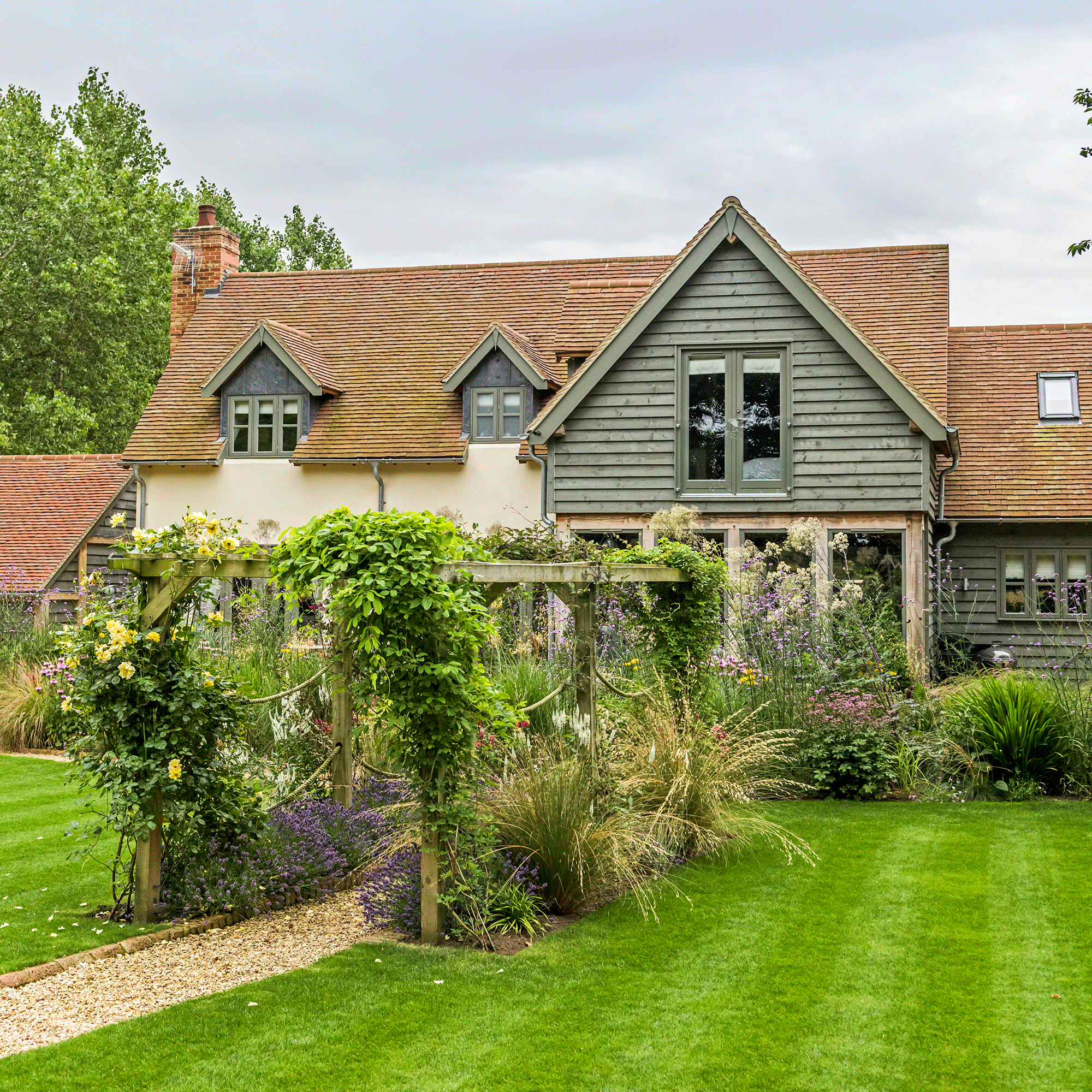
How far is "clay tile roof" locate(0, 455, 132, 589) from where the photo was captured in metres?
23.3

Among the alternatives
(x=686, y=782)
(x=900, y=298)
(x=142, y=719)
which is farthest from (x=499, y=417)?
(x=142, y=719)

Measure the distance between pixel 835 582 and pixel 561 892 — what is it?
7.35 m

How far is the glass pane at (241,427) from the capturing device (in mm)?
20078

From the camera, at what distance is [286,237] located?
46.2 meters

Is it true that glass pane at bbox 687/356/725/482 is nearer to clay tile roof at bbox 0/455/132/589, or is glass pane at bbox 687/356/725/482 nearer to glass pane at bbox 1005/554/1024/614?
glass pane at bbox 1005/554/1024/614

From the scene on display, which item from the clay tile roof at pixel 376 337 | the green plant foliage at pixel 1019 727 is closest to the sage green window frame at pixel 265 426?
the clay tile roof at pixel 376 337

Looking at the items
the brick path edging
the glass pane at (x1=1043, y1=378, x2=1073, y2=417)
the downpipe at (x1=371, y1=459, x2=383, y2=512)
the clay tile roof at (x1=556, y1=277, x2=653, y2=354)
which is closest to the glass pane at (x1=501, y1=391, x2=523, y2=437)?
the clay tile roof at (x1=556, y1=277, x2=653, y2=354)

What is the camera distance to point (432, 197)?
93.5 feet

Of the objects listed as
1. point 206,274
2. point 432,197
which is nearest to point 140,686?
point 206,274

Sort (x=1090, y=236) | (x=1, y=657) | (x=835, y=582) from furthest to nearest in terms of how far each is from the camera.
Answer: (x=1, y=657)
(x=835, y=582)
(x=1090, y=236)

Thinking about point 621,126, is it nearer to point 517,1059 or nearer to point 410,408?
point 410,408

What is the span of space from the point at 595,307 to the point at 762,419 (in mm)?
5045

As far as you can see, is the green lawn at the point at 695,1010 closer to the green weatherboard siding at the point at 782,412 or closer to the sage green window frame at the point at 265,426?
the green weatherboard siding at the point at 782,412

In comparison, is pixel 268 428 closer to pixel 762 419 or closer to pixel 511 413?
pixel 511 413
